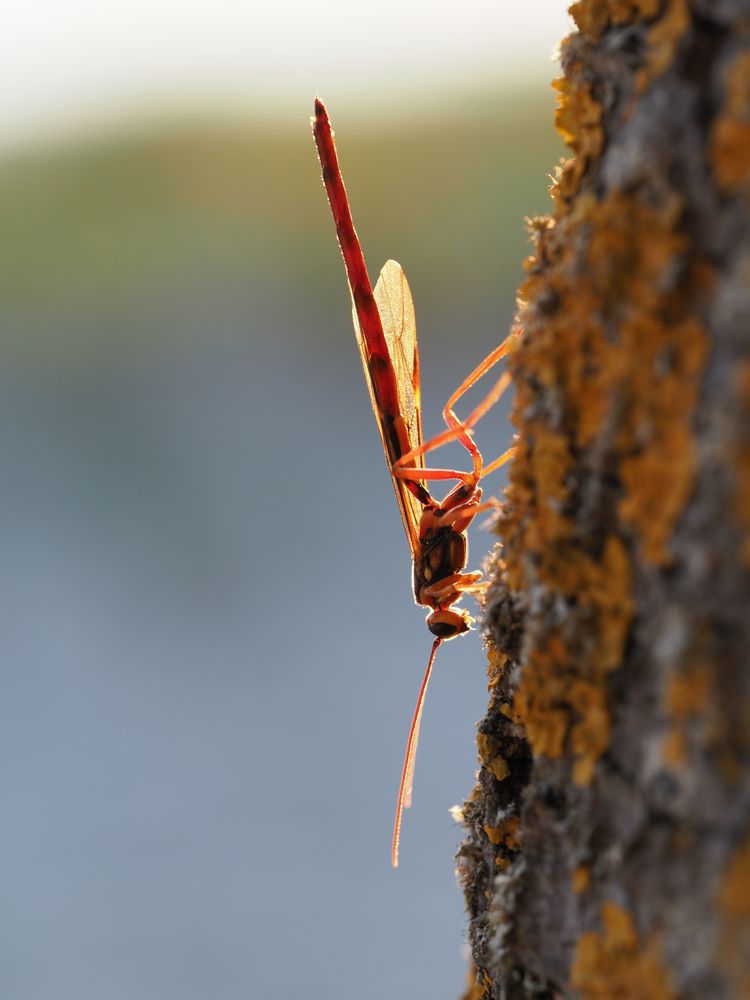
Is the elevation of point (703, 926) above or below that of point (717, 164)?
below

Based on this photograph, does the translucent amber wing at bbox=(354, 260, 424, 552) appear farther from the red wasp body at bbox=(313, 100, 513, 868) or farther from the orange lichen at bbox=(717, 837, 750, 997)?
the orange lichen at bbox=(717, 837, 750, 997)

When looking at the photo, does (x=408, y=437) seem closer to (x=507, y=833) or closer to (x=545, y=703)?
(x=507, y=833)

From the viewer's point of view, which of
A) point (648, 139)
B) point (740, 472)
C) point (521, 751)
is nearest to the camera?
point (740, 472)

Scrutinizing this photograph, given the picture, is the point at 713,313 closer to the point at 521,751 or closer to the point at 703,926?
the point at 703,926

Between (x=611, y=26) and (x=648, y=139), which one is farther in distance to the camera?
(x=611, y=26)

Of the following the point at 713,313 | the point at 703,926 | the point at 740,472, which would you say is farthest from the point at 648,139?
the point at 703,926

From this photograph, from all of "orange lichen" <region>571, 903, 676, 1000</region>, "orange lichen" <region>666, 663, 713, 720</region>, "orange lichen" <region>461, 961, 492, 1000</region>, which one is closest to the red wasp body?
"orange lichen" <region>461, 961, 492, 1000</region>

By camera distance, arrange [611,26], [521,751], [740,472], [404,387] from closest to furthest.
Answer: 1. [740,472]
2. [611,26]
3. [521,751]
4. [404,387]

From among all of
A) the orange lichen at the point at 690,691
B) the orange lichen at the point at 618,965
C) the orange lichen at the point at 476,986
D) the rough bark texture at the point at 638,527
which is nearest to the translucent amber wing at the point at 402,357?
the orange lichen at the point at 476,986
